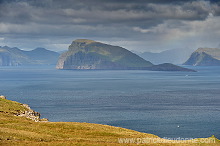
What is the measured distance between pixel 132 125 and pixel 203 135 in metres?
28.1

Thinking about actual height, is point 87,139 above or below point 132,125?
above

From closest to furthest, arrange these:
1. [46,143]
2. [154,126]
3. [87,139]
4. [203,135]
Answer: [46,143]
[87,139]
[203,135]
[154,126]

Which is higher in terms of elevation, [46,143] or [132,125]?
[46,143]

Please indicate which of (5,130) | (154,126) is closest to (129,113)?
(154,126)

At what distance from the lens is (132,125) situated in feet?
442

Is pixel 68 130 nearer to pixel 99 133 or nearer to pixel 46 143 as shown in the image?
pixel 99 133

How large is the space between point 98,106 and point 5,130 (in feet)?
412

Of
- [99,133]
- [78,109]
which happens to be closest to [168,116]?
[78,109]

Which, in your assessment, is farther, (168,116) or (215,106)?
(215,106)

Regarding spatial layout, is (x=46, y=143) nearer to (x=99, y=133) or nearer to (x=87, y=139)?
(x=87, y=139)

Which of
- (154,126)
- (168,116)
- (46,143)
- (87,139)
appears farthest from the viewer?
(168,116)

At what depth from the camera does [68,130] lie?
69.1m

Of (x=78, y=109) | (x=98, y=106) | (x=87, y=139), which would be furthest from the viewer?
(x=98, y=106)

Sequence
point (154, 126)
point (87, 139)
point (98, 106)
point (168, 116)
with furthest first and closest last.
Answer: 1. point (98, 106)
2. point (168, 116)
3. point (154, 126)
4. point (87, 139)
